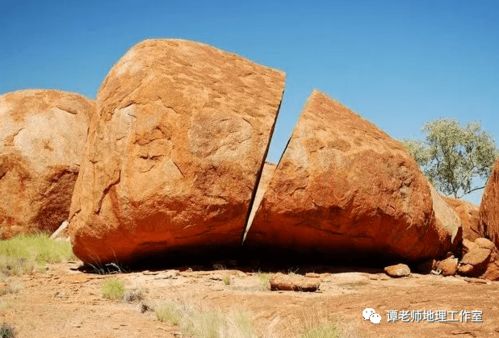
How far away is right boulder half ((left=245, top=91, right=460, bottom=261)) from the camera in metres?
6.61

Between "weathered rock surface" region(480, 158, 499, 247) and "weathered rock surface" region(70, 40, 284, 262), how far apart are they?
4.29 metres

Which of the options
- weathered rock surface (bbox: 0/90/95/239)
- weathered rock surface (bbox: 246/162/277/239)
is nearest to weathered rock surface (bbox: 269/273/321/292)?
weathered rock surface (bbox: 246/162/277/239)

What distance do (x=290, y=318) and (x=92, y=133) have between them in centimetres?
441

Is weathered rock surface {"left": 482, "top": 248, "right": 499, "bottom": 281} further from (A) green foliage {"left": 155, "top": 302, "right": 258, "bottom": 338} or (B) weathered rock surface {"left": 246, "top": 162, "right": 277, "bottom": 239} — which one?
(A) green foliage {"left": 155, "top": 302, "right": 258, "bottom": 338}

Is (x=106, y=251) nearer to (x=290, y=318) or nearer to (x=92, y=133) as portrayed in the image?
(x=92, y=133)

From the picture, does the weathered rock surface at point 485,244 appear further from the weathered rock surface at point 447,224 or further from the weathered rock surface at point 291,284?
the weathered rock surface at point 291,284

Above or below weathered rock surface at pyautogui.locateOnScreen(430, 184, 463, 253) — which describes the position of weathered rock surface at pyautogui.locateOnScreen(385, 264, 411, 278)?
below

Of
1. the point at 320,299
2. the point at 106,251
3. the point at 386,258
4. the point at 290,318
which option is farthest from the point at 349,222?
the point at 106,251

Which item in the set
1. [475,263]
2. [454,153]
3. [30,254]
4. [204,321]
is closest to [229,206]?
[204,321]

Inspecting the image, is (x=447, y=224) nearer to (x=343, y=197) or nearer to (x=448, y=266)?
(x=448, y=266)

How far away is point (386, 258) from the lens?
7.59 metres

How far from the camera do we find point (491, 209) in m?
8.60

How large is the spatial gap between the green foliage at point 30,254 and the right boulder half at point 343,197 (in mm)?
3133

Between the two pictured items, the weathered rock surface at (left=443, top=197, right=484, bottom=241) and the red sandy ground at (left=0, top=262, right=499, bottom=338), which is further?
the weathered rock surface at (left=443, top=197, right=484, bottom=241)
